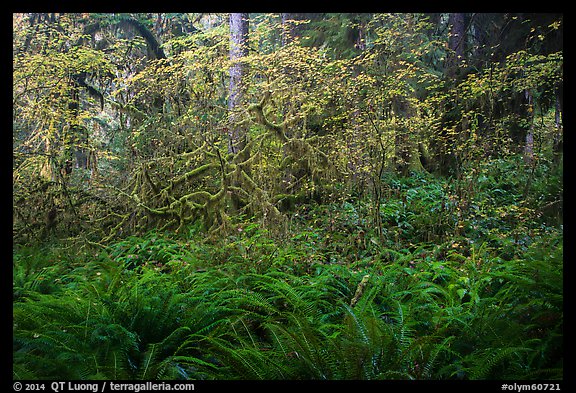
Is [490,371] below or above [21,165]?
below

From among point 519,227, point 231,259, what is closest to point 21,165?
point 231,259

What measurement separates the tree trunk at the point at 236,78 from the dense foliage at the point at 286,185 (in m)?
0.05

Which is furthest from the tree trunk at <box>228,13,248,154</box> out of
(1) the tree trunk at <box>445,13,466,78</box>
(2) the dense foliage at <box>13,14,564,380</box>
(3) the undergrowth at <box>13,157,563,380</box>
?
(1) the tree trunk at <box>445,13,466,78</box>

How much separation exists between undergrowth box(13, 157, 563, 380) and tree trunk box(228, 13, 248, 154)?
6.34 ft

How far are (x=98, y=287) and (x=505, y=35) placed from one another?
7663mm

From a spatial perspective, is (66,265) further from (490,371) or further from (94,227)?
(490,371)

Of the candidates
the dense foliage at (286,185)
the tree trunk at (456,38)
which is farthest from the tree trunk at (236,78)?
the tree trunk at (456,38)

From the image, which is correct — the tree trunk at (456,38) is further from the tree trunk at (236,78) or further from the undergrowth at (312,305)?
the tree trunk at (236,78)

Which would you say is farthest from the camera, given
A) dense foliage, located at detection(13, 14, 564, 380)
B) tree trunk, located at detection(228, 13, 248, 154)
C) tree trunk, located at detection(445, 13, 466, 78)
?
tree trunk, located at detection(445, 13, 466, 78)

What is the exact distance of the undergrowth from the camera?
2502 mm

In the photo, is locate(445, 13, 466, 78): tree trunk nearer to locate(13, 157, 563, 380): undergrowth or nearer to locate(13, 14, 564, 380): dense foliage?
locate(13, 14, 564, 380): dense foliage

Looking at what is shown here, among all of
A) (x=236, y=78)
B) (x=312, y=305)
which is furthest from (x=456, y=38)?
(x=312, y=305)

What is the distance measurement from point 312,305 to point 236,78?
16.7 ft

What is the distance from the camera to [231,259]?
484 cm
